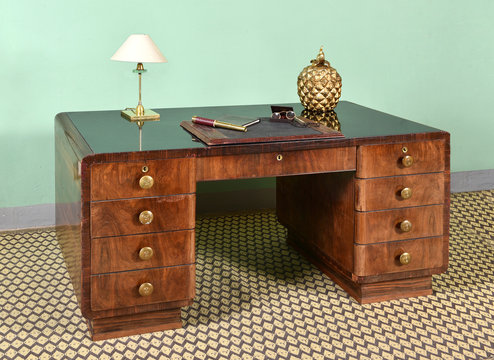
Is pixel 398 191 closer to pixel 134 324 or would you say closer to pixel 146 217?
pixel 146 217

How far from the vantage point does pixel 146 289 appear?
6.73 ft

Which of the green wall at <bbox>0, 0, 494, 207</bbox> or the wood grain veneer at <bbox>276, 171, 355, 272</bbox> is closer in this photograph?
the wood grain veneer at <bbox>276, 171, 355, 272</bbox>

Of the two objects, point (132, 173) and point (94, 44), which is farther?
point (94, 44)

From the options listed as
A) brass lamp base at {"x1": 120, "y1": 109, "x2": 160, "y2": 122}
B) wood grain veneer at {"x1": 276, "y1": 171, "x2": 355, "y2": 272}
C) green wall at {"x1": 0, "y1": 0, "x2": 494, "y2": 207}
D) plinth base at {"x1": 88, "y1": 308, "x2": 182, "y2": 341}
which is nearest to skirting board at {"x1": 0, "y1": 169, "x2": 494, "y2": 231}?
green wall at {"x1": 0, "y1": 0, "x2": 494, "y2": 207}

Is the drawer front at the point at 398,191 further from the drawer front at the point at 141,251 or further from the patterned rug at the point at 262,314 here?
the drawer front at the point at 141,251

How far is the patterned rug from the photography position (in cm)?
204

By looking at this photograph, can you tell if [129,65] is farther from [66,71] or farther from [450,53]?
[450,53]

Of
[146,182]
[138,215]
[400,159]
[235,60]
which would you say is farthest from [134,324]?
[235,60]

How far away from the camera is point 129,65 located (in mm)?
3025

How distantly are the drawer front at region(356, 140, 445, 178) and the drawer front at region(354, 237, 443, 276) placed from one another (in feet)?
0.80

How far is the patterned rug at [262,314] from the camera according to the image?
204cm

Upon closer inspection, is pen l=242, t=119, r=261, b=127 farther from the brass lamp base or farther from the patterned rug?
the patterned rug

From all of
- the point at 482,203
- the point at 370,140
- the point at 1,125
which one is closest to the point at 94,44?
the point at 1,125

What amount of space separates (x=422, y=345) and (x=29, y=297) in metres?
1.31
